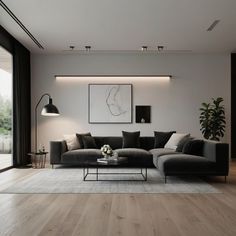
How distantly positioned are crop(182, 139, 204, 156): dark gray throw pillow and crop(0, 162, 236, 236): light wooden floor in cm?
135

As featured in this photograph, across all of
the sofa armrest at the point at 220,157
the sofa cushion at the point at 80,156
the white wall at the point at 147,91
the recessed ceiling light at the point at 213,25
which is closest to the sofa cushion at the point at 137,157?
the sofa cushion at the point at 80,156

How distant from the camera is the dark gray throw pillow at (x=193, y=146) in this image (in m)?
5.87

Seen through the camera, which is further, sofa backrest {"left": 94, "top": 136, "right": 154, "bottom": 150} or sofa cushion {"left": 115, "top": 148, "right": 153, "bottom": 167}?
sofa backrest {"left": 94, "top": 136, "right": 154, "bottom": 150}

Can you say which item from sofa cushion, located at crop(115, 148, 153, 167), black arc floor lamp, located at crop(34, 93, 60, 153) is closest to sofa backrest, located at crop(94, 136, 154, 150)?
sofa cushion, located at crop(115, 148, 153, 167)

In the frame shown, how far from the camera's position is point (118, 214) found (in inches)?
134

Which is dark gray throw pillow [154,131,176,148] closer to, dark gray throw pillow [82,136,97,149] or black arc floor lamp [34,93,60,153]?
dark gray throw pillow [82,136,97,149]

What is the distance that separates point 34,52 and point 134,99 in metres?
2.84

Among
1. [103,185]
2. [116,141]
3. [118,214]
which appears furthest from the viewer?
[116,141]


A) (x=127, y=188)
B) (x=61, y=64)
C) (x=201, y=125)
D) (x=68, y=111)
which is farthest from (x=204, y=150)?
(x=61, y=64)

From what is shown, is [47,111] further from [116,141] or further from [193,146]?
[193,146]

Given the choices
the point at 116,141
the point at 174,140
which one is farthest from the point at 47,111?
the point at 174,140

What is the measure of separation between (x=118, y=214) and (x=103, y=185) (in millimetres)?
1692

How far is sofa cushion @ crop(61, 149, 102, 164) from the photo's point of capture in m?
6.79

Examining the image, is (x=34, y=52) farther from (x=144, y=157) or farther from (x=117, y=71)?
(x=144, y=157)
